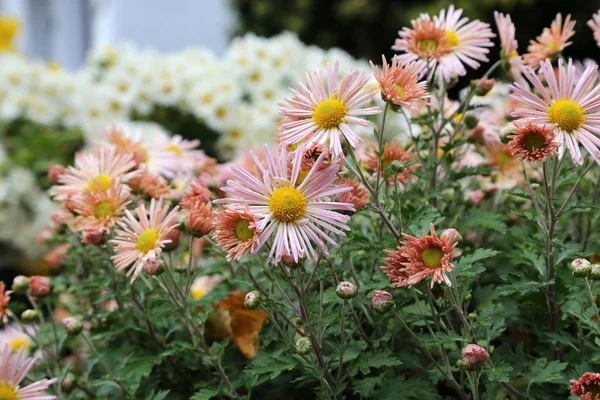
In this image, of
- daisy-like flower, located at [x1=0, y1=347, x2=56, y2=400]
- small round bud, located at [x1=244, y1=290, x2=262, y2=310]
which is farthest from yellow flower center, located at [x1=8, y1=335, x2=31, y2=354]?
small round bud, located at [x1=244, y1=290, x2=262, y2=310]

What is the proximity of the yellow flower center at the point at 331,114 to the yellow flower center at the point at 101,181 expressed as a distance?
1.23 feet

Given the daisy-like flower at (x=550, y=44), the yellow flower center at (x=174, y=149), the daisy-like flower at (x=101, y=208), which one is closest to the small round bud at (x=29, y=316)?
the daisy-like flower at (x=101, y=208)

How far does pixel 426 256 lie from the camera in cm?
73

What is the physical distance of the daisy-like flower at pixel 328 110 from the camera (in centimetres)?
78

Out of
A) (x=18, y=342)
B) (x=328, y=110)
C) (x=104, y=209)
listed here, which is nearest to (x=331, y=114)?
(x=328, y=110)

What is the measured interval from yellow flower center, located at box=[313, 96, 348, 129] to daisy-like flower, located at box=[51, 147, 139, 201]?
355 mm

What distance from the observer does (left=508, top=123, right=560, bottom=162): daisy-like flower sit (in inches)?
28.4

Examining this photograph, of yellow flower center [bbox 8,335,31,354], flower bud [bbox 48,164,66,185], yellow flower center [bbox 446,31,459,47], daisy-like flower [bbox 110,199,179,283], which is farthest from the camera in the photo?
yellow flower center [bbox 8,335,31,354]

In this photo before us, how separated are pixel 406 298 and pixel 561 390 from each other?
239 millimetres

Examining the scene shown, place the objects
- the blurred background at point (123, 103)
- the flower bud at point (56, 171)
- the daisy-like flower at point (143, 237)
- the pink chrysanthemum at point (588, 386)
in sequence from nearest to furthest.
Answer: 1. the pink chrysanthemum at point (588, 386)
2. the daisy-like flower at point (143, 237)
3. the flower bud at point (56, 171)
4. the blurred background at point (123, 103)

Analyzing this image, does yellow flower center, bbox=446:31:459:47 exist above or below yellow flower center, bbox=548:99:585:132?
above

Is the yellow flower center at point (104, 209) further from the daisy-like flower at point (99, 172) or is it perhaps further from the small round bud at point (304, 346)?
the small round bud at point (304, 346)

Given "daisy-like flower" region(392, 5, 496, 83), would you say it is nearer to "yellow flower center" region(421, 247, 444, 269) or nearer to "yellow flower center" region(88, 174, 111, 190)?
"yellow flower center" region(421, 247, 444, 269)

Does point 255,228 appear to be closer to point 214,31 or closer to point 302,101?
point 302,101
